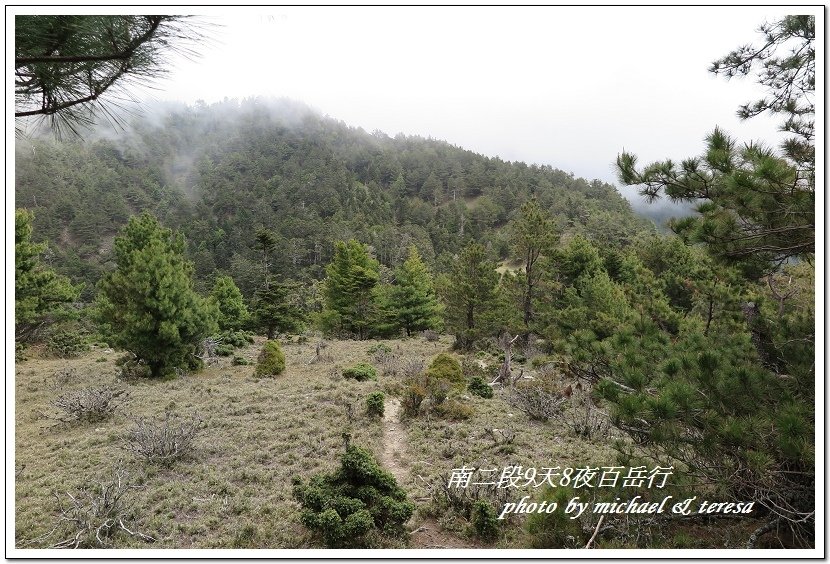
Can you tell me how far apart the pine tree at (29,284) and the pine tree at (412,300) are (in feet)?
50.6

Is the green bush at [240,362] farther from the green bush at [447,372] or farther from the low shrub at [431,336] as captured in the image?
the low shrub at [431,336]

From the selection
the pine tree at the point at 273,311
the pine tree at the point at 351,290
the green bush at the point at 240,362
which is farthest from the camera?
the pine tree at the point at 351,290

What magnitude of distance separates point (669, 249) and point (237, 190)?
255ft

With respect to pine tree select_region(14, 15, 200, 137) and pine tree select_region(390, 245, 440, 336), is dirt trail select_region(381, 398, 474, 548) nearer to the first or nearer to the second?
pine tree select_region(14, 15, 200, 137)

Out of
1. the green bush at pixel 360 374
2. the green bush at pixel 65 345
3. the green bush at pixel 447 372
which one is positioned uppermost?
the green bush at pixel 447 372

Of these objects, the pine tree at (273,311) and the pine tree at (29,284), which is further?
the pine tree at (273,311)

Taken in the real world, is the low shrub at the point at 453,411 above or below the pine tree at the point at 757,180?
below

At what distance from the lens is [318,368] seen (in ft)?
46.9

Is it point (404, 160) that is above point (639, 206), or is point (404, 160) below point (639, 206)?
above

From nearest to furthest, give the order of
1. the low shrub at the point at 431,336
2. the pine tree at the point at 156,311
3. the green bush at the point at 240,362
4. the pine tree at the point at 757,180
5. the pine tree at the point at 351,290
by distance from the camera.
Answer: the pine tree at the point at 757,180 < the pine tree at the point at 156,311 < the green bush at the point at 240,362 < the low shrub at the point at 431,336 < the pine tree at the point at 351,290

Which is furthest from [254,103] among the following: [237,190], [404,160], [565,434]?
[565,434]

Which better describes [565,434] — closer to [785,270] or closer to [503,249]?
[785,270]

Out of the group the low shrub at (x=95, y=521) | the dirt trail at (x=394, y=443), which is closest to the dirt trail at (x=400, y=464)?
the dirt trail at (x=394, y=443)

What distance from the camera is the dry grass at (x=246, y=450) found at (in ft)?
15.6
